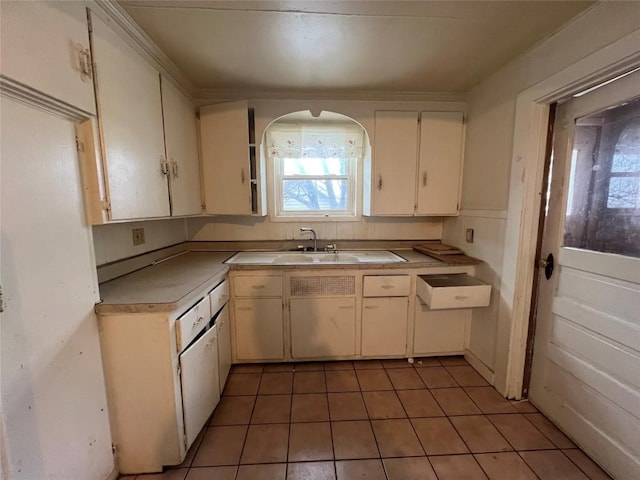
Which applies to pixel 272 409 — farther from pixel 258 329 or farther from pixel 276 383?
pixel 258 329

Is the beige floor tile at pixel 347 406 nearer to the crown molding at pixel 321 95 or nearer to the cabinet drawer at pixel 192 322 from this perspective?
the cabinet drawer at pixel 192 322

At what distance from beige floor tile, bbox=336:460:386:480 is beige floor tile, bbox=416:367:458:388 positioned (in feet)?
2.57

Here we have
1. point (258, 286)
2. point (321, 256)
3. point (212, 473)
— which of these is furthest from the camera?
point (321, 256)

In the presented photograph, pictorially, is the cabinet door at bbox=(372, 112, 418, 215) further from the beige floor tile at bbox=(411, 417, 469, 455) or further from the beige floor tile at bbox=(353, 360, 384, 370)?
the beige floor tile at bbox=(411, 417, 469, 455)

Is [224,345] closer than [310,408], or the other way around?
[310,408]

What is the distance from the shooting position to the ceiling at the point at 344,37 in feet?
4.12

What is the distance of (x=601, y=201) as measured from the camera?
4.47 feet

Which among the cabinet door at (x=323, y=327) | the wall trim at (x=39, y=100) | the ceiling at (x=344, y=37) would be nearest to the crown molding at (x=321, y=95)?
the ceiling at (x=344, y=37)

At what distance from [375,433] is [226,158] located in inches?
84.5

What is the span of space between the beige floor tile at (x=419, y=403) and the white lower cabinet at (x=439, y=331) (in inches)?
15.9

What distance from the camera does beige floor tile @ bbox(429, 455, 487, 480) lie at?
4.24 feet

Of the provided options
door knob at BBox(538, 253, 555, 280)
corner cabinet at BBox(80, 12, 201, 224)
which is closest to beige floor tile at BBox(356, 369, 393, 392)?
door knob at BBox(538, 253, 555, 280)

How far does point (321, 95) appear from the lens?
2217mm

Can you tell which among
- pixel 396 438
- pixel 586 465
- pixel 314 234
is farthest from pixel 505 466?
pixel 314 234
